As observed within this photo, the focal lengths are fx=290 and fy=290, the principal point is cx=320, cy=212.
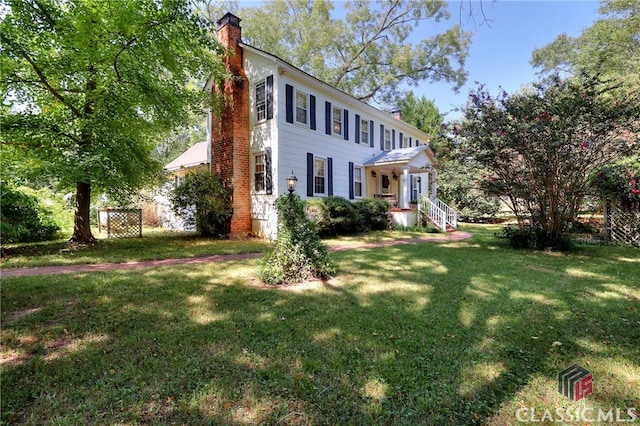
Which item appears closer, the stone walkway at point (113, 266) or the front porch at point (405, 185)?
the stone walkway at point (113, 266)

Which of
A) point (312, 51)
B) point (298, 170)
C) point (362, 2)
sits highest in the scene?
point (362, 2)

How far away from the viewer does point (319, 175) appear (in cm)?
1250

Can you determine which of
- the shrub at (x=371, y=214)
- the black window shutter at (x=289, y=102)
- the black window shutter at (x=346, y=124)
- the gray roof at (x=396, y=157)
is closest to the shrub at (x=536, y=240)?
the shrub at (x=371, y=214)

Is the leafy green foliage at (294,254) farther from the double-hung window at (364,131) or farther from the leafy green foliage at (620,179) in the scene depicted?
the double-hung window at (364,131)

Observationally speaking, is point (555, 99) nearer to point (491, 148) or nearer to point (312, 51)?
point (491, 148)

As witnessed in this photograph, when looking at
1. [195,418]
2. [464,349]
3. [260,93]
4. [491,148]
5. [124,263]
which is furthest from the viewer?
[260,93]

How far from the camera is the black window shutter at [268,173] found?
35.3 ft

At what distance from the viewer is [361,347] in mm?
2838

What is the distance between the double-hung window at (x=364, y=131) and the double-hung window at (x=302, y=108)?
4.10 m

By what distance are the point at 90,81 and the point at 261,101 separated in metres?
5.24

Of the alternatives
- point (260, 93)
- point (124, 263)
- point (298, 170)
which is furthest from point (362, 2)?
point (124, 263)

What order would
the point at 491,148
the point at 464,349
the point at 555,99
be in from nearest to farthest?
the point at 464,349 → the point at 555,99 → the point at 491,148

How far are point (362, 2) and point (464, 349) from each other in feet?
76.2

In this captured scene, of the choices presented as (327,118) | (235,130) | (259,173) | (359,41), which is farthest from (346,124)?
(359,41)
